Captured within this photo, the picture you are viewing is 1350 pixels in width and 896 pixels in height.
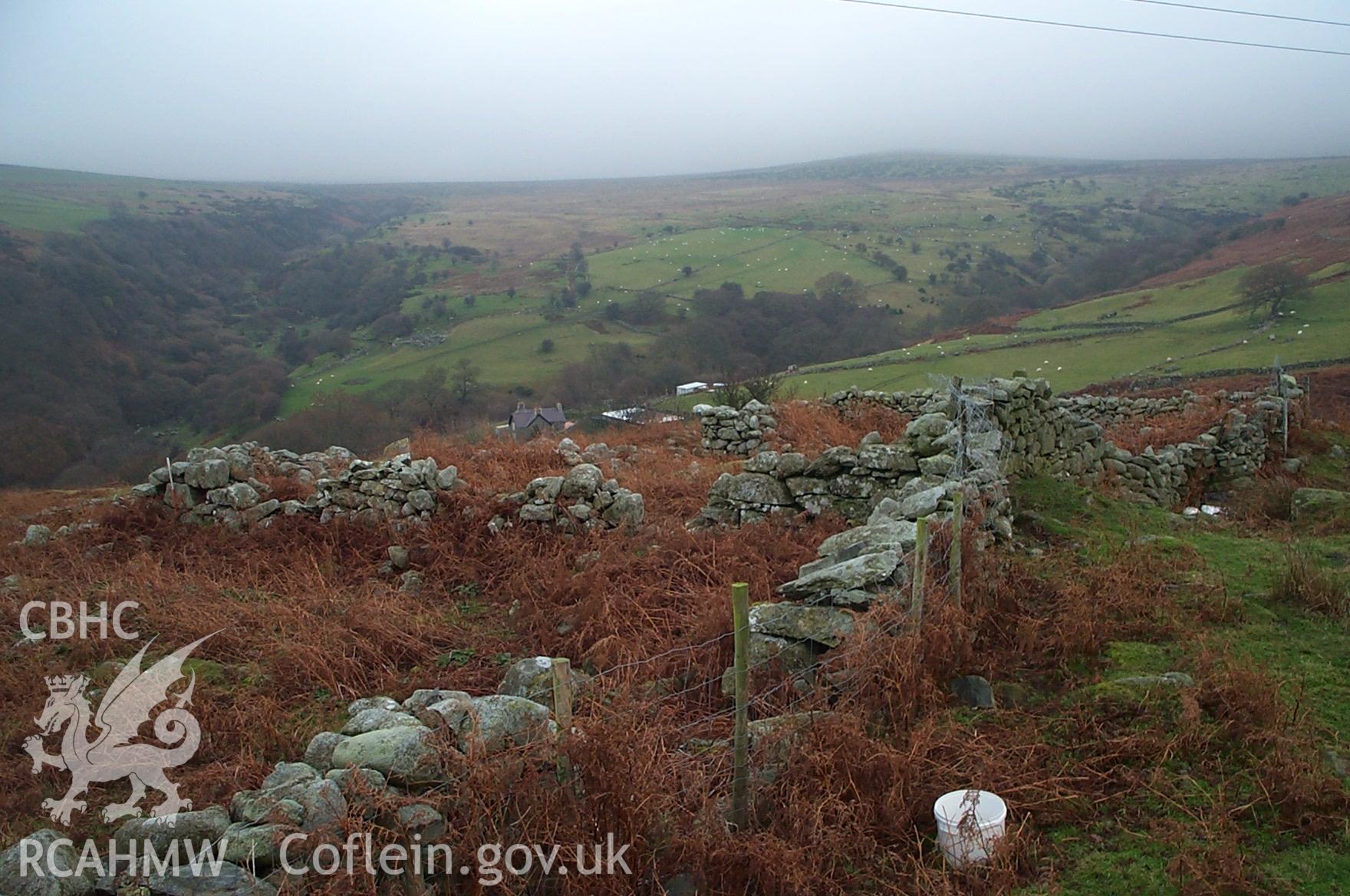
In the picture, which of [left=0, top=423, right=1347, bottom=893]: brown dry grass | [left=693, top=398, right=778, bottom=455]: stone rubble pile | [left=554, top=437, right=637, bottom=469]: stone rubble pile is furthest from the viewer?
[left=693, top=398, right=778, bottom=455]: stone rubble pile

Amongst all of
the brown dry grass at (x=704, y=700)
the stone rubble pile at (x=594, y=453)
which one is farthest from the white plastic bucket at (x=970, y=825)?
the stone rubble pile at (x=594, y=453)

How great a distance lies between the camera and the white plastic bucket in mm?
3666

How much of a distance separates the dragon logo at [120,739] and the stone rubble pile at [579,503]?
163 inches

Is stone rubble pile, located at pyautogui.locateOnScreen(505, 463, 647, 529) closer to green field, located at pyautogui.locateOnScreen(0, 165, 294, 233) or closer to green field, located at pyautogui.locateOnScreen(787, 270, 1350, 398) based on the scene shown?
green field, located at pyautogui.locateOnScreen(787, 270, 1350, 398)

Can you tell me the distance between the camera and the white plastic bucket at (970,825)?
12.0ft

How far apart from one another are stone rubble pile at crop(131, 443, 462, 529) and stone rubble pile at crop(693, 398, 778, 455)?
5721 mm

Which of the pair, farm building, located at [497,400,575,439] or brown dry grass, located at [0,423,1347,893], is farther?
farm building, located at [497,400,575,439]

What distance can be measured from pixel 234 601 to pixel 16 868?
14.4 feet

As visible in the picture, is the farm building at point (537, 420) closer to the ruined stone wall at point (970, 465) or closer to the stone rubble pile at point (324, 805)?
the ruined stone wall at point (970, 465)

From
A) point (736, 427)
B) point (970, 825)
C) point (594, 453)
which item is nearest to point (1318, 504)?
point (736, 427)

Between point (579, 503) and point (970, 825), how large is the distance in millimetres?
6189

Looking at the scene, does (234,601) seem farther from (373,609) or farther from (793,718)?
(793,718)

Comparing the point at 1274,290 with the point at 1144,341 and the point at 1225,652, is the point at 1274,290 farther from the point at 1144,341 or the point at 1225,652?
the point at 1225,652

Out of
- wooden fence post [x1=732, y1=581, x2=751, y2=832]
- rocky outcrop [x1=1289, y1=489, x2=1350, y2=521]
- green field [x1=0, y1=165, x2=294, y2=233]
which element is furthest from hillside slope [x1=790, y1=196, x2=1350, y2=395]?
green field [x1=0, y1=165, x2=294, y2=233]
